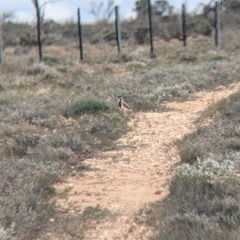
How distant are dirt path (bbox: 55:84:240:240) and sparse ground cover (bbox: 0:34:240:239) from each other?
0.54ft

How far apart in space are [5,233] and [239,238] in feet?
5.19

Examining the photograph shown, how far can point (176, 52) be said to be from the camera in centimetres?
2086

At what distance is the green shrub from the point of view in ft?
29.2

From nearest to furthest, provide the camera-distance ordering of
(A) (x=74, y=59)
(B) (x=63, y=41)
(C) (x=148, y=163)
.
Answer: (C) (x=148, y=163) → (A) (x=74, y=59) → (B) (x=63, y=41)

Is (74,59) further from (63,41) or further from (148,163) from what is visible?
(148,163)

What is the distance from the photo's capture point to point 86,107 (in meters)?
8.95

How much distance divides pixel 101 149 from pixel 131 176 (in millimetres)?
1376

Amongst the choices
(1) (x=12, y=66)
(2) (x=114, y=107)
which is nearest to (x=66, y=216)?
(2) (x=114, y=107)

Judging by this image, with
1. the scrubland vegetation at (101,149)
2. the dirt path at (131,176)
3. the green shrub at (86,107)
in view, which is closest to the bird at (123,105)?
the scrubland vegetation at (101,149)

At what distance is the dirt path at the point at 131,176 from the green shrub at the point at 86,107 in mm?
839

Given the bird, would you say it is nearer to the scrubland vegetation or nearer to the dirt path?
the scrubland vegetation

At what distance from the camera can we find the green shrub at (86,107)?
29.2ft

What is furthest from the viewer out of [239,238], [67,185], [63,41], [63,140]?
[63,41]

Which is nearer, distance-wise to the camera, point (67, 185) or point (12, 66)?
point (67, 185)
